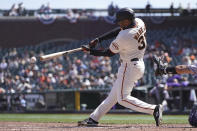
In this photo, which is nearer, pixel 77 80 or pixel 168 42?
pixel 77 80

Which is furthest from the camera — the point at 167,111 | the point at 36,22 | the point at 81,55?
the point at 36,22

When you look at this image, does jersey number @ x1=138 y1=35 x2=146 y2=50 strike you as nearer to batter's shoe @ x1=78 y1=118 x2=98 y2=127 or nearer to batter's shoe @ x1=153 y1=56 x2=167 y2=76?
batter's shoe @ x1=153 y1=56 x2=167 y2=76

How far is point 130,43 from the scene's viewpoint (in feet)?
25.7

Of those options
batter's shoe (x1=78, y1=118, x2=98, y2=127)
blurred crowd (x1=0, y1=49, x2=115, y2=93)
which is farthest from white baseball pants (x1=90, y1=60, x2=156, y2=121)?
blurred crowd (x1=0, y1=49, x2=115, y2=93)

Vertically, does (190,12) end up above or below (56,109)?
above

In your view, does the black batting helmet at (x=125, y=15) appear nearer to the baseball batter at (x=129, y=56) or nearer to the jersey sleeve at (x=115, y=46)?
the baseball batter at (x=129, y=56)

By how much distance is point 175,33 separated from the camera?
2602cm

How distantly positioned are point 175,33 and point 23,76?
8.73 m

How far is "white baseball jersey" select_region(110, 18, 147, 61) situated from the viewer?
307 inches

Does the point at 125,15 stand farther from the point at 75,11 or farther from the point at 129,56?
the point at 75,11

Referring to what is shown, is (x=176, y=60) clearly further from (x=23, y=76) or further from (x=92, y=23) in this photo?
(x=92, y=23)

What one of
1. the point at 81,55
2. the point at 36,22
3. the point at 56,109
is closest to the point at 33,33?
the point at 36,22

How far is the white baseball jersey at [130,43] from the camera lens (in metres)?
7.79

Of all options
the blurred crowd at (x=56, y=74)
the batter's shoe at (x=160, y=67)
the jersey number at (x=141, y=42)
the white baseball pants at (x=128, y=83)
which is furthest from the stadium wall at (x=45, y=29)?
the white baseball pants at (x=128, y=83)
